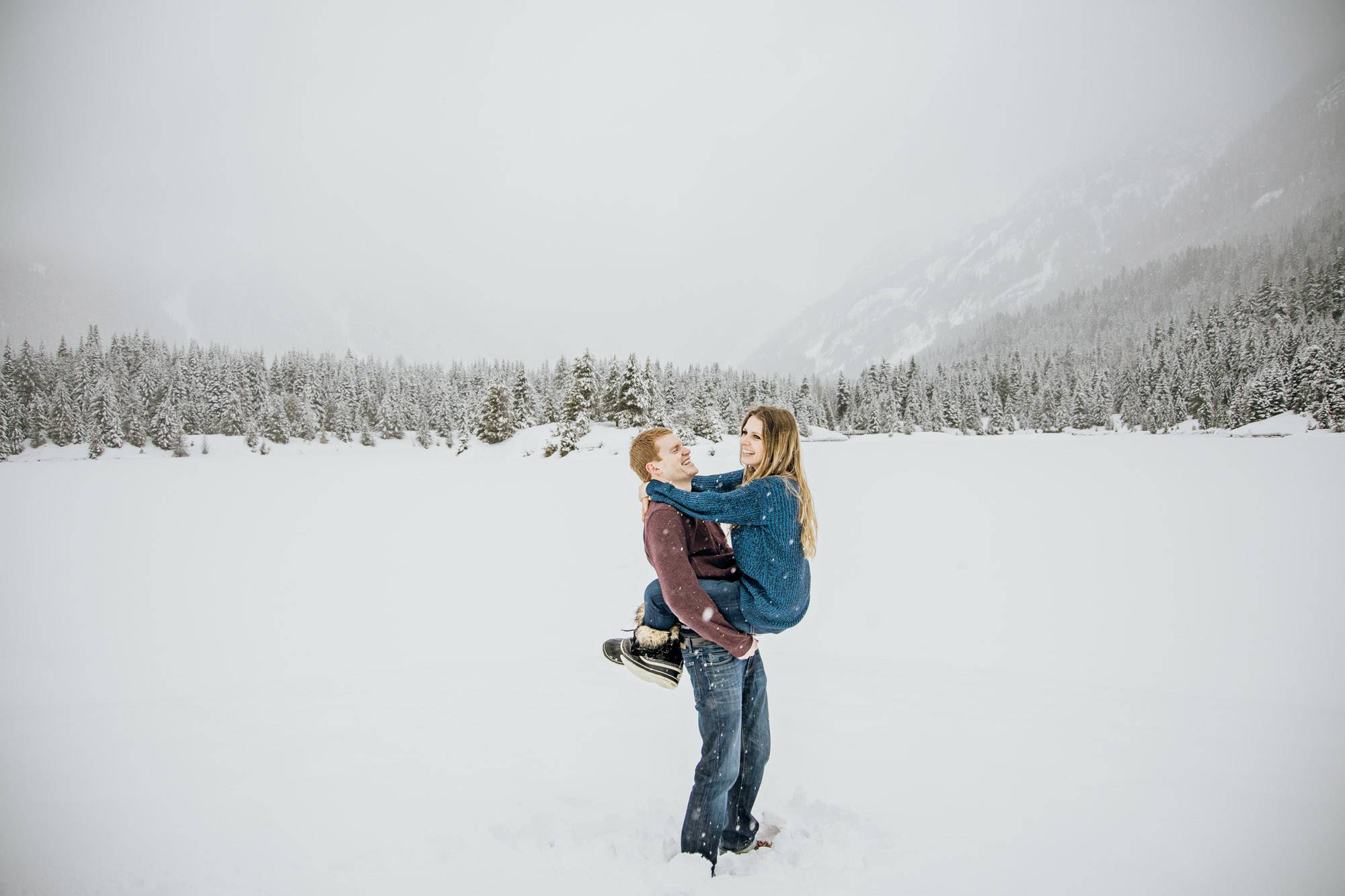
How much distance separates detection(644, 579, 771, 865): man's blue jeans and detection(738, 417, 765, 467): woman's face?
2.00ft

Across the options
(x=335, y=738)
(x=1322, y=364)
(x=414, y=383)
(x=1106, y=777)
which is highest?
(x=414, y=383)

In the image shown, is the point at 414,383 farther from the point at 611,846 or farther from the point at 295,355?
the point at 611,846

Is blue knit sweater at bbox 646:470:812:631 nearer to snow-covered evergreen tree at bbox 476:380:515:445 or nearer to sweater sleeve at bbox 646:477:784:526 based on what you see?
sweater sleeve at bbox 646:477:784:526

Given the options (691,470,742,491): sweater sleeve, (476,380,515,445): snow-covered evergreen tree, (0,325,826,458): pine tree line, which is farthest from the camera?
(476,380,515,445): snow-covered evergreen tree

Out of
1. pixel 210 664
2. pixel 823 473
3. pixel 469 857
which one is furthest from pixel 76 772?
pixel 823 473

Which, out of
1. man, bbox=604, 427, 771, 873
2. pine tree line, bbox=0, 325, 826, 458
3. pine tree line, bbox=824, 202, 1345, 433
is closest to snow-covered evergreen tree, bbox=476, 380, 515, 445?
pine tree line, bbox=0, 325, 826, 458

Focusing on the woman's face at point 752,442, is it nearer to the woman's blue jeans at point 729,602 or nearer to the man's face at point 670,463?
the man's face at point 670,463

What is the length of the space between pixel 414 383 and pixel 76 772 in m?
76.8

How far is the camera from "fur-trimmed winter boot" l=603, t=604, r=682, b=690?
8.32 ft

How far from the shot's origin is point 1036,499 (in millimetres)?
11461

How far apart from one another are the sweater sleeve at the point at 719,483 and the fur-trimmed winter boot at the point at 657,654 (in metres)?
0.76

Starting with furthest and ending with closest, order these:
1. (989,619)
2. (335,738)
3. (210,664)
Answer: (989,619) < (210,664) < (335,738)

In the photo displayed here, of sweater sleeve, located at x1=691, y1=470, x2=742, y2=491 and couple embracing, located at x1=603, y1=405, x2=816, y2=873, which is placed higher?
sweater sleeve, located at x1=691, y1=470, x2=742, y2=491

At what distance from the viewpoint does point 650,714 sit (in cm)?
429
